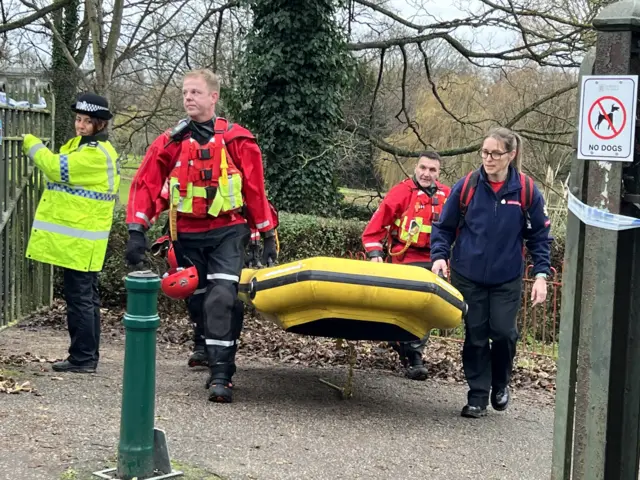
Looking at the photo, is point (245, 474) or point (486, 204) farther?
point (486, 204)

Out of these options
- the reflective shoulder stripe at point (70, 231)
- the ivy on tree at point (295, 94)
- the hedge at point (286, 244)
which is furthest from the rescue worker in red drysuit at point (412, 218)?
the ivy on tree at point (295, 94)

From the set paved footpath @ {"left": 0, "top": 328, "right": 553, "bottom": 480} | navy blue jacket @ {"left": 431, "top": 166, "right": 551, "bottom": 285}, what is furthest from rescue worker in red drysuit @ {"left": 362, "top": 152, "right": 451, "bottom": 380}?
navy blue jacket @ {"left": 431, "top": 166, "right": 551, "bottom": 285}

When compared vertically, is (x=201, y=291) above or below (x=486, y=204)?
below

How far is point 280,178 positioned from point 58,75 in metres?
5.28

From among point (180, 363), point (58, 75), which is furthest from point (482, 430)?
point (58, 75)

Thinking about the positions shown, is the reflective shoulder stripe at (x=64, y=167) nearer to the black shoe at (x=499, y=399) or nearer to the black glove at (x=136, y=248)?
the black glove at (x=136, y=248)

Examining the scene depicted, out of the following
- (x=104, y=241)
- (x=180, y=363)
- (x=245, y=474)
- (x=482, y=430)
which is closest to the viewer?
(x=245, y=474)

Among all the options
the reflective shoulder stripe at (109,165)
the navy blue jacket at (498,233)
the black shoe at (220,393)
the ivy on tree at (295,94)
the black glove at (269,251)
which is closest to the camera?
the black shoe at (220,393)

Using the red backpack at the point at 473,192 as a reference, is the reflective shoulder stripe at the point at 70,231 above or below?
below

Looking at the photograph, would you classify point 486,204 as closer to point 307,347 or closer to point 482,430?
point 482,430

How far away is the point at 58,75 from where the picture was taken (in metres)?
16.6

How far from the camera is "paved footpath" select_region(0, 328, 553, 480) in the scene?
4.41 metres

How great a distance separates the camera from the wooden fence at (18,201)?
7848mm

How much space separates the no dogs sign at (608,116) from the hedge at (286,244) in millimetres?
7242
